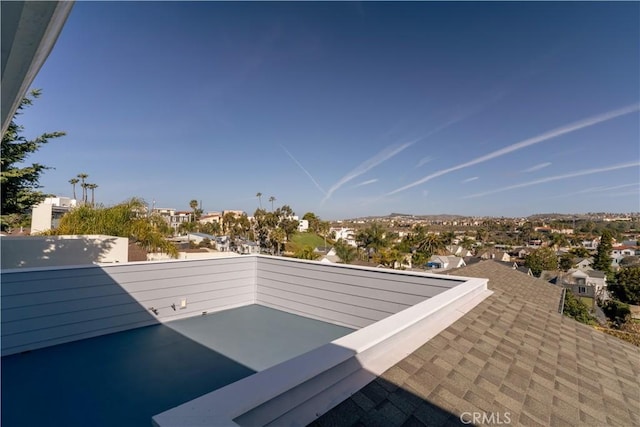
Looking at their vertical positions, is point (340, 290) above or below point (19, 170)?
below

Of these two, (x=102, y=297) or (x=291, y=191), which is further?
(x=291, y=191)

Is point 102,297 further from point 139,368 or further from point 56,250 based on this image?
point 56,250

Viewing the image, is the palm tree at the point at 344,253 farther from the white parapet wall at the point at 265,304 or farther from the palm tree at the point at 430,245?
the white parapet wall at the point at 265,304

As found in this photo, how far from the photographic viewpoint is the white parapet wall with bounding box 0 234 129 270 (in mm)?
5574

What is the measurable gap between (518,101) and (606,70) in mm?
4733

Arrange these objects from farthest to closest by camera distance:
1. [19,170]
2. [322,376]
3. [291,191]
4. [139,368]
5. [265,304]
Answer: [291,191]
[19,170]
[265,304]
[139,368]
[322,376]

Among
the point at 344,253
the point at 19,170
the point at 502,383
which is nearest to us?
the point at 502,383

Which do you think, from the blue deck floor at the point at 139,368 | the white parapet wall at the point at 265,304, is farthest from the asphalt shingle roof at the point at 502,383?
the blue deck floor at the point at 139,368

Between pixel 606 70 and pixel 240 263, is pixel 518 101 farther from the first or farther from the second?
pixel 240 263
